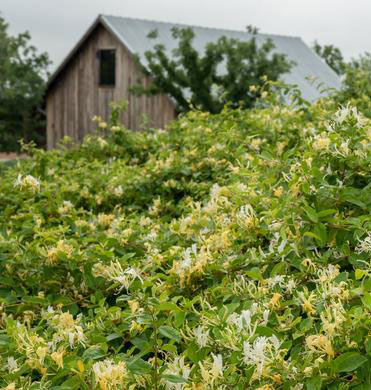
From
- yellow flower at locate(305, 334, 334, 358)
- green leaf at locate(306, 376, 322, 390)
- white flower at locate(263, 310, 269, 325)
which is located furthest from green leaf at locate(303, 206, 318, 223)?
green leaf at locate(306, 376, 322, 390)

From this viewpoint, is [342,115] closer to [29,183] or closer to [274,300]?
[274,300]

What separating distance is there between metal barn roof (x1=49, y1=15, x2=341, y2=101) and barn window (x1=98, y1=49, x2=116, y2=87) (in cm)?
80

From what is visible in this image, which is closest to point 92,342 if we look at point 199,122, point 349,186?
point 349,186

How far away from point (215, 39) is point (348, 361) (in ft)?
79.9

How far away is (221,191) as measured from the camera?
2914 mm

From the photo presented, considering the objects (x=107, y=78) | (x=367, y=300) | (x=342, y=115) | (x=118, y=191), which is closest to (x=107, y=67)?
(x=107, y=78)

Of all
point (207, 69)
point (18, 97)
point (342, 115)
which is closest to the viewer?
point (342, 115)

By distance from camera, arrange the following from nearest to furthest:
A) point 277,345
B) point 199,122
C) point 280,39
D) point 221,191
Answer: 1. point 277,345
2. point 221,191
3. point 199,122
4. point 280,39

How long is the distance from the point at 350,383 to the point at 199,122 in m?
3.87

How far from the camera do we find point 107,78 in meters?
22.8

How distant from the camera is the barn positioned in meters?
21.7

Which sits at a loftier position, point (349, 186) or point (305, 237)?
point (349, 186)

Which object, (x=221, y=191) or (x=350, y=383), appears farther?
(x=221, y=191)

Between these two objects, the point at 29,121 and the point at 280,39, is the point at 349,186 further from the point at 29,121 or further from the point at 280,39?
the point at 29,121
